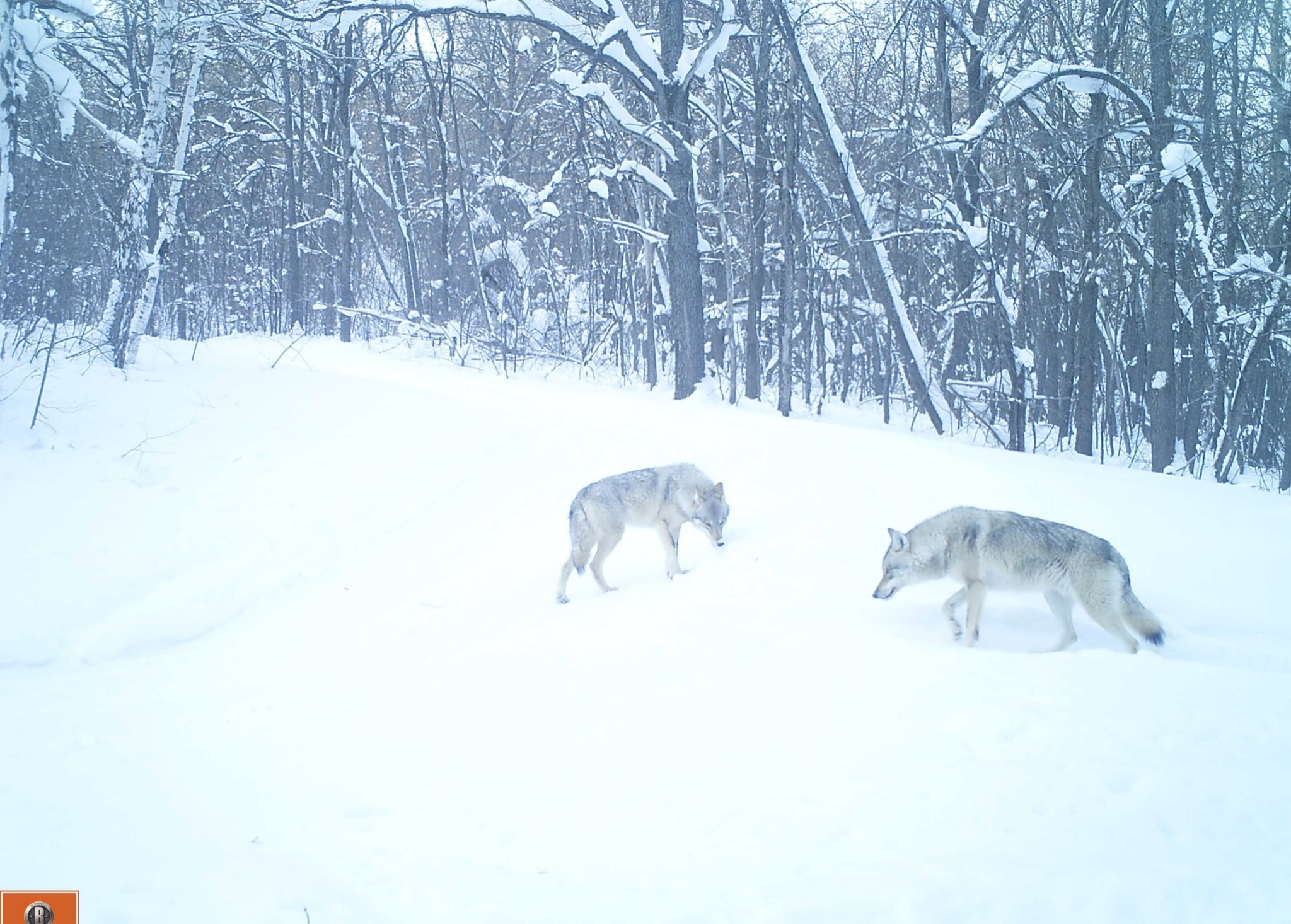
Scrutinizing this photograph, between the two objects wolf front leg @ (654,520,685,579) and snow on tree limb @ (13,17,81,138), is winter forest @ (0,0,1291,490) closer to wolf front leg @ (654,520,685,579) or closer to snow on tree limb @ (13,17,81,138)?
snow on tree limb @ (13,17,81,138)

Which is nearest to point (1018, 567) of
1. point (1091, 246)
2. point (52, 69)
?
point (1091, 246)

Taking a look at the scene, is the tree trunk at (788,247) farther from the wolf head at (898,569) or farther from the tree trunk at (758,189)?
the wolf head at (898,569)

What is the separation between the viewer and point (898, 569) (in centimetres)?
697

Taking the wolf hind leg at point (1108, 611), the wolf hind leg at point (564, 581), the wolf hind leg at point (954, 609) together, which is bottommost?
the wolf hind leg at point (564, 581)

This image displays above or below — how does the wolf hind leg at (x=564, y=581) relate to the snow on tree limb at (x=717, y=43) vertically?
below

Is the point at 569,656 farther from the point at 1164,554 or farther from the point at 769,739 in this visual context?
the point at 1164,554

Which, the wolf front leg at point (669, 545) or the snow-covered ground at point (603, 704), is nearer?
the snow-covered ground at point (603, 704)

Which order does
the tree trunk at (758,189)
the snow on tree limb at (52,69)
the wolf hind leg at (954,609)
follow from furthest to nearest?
the tree trunk at (758,189)
the snow on tree limb at (52,69)
the wolf hind leg at (954,609)

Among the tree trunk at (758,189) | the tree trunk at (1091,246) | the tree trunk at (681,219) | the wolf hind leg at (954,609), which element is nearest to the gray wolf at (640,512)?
the wolf hind leg at (954,609)

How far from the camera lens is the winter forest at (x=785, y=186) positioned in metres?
13.2

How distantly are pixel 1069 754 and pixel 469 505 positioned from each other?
340 inches

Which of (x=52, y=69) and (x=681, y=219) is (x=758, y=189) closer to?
(x=681, y=219)

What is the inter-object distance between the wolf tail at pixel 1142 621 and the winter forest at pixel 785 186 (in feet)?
25.1

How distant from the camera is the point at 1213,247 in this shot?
15.5 metres
